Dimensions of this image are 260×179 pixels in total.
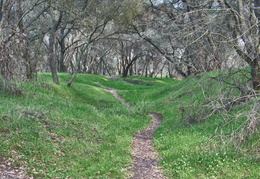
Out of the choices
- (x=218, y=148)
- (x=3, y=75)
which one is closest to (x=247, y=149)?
(x=218, y=148)

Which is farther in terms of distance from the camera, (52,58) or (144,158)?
(52,58)

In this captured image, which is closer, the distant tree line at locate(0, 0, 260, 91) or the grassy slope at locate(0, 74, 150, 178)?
the grassy slope at locate(0, 74, 150, 178)

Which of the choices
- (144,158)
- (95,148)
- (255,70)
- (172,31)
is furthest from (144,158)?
(172,31)

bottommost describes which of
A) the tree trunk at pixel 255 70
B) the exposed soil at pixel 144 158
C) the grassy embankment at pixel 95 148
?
the exposed soil at pixel 144 158

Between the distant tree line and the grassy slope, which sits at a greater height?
the distant tree line

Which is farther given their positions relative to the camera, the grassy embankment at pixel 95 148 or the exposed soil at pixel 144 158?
the exposed soil at pixel 144 158

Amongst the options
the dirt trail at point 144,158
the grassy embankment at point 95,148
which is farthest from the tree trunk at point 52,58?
the dirt trail at point 144,158

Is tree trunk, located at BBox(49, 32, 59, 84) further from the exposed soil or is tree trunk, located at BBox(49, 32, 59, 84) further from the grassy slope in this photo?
the exposed soil

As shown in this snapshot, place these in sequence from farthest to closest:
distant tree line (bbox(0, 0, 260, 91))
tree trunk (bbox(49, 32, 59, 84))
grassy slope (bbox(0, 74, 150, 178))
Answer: tree trunk (bbox(49, 32, 59, 84))
distant tree line (bbox(0, 0, 260, 91))
grassy slope (bbox(0, 74, 150, 178))

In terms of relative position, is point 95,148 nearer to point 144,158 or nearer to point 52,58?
point 144,158

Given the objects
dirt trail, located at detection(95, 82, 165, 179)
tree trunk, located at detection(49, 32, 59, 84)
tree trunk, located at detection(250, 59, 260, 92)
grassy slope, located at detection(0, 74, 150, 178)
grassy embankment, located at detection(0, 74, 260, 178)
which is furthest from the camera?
tree trunk, located at detection(49, 32, 59, 84)

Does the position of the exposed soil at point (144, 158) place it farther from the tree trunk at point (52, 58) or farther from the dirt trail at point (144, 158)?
the tree trunk at point (52, 58)

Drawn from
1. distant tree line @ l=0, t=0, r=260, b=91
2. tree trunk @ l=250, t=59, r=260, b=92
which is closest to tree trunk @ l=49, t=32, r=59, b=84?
distant tree line @ l=0, t=0, r=260, b=91

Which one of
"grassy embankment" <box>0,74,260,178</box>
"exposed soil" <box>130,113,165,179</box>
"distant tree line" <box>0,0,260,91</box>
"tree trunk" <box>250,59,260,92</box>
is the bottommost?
"exposed soil" <box>130,113,165,179</box>
